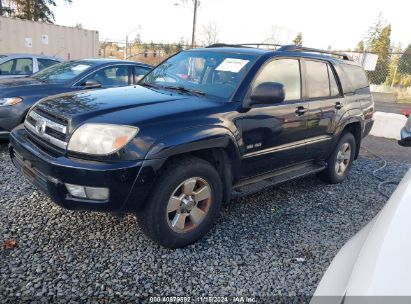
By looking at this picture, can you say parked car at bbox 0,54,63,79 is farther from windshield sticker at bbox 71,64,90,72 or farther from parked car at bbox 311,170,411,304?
parked car at bbox 311,170,411,304

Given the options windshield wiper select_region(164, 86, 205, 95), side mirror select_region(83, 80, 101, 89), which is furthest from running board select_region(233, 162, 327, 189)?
side mirror select_region(83, 80, 101, 89)

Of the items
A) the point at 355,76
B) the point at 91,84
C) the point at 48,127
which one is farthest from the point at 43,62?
the point at 355,76

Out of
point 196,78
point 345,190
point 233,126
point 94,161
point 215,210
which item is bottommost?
point 345,190

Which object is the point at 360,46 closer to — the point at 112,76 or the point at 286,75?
the point at 112,76

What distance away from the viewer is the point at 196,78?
3678 millimetres

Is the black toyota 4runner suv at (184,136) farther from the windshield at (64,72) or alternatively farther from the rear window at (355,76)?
the windshield at (64,72)

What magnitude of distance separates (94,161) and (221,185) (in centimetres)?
117

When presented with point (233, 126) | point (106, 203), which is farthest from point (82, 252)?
point (233, 126)

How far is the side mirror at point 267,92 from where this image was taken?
322 centimetres

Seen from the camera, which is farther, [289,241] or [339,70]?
[339,70]

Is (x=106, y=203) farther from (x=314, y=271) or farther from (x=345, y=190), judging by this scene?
(x=345, y=190)

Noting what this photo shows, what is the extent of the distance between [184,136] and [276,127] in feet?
4.02

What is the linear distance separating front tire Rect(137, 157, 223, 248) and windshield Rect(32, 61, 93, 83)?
3786 millimetres

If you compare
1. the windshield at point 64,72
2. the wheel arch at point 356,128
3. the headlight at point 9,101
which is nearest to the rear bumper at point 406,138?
the wheel arch at point 356,128
